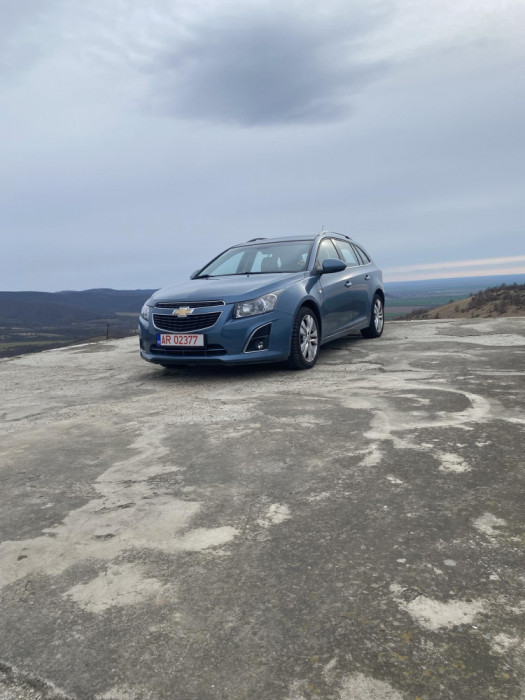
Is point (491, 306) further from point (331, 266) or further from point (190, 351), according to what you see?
point (190, 351)

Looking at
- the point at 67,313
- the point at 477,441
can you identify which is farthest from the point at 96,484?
the point at 67,313

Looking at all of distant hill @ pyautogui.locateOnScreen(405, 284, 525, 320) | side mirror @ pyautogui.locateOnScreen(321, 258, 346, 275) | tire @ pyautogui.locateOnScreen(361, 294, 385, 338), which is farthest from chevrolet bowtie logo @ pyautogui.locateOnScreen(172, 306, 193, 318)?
distant hill @ pyautogui.locateOnScreen(405, 284, 525, 320)

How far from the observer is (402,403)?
15.1 ft

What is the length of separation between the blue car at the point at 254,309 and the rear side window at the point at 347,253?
43 cm

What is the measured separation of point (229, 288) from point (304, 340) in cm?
102

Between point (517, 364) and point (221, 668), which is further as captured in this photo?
point (517, 364)

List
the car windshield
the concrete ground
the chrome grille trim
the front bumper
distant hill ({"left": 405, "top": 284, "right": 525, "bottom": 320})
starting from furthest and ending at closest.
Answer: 1. distant hill ({"left": 405, "top": 284, "right": 525, "bottom": 320})
2. the car windshield
3. the chrome grille trim
4. the front bumper
5. the concrete ground

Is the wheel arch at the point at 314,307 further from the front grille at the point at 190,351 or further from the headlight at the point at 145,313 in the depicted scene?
the headlight at the point at 145,313

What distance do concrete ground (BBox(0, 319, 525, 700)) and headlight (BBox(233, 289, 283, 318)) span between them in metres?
1.65

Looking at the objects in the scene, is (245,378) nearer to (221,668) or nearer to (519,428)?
(519,428)

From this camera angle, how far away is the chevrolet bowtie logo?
624 cm

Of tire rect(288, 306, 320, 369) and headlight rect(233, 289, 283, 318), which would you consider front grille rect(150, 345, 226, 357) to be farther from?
tire rect(288, 306, 320, 369)

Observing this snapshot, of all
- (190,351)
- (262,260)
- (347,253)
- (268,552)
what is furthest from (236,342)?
(268,552)

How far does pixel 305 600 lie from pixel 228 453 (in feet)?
5.41
